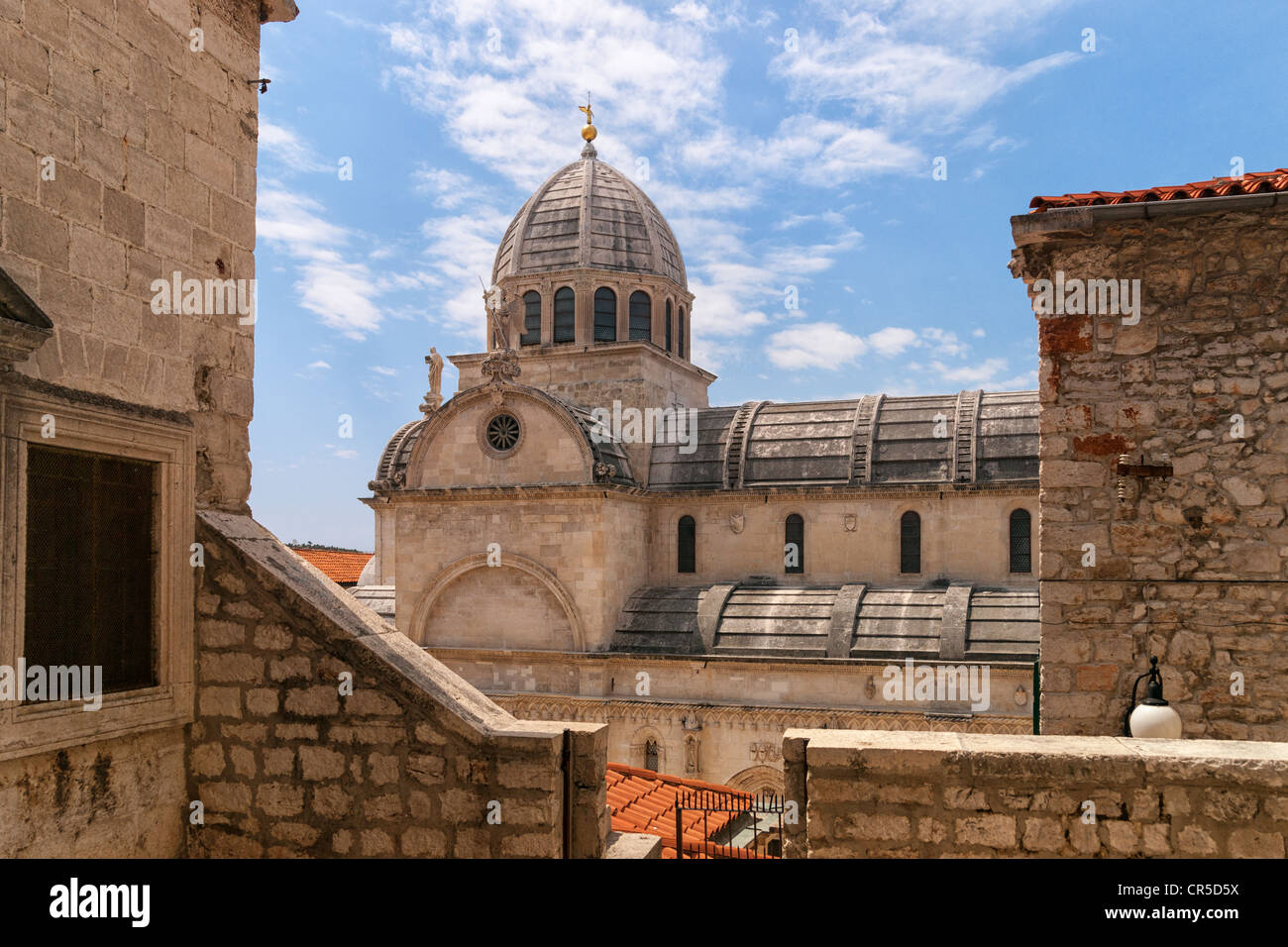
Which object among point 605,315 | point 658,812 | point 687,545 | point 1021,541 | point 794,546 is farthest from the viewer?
point 605,315

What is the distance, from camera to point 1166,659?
21.8 ft

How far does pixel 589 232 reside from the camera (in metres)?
24.8

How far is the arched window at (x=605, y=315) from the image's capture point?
24.5 meters

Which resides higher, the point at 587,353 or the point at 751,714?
the point at 587,353

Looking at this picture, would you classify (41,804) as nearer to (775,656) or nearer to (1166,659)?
(1166,659)

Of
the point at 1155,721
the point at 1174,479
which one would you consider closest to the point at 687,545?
the point at 1174,479

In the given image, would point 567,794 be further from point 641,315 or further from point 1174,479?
point 641,315

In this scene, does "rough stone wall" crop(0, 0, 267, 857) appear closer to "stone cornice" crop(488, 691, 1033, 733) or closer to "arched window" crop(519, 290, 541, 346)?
"stone cornice" crop(488, 691, 1033, 733)

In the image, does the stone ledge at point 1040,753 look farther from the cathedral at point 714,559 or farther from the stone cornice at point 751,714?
the cathedral at point 714,559

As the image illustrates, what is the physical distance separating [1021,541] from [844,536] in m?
3.52

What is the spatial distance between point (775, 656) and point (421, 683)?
14677mm

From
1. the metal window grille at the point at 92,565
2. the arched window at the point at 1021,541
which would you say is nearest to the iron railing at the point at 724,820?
the metal window grille at the point at 92,565

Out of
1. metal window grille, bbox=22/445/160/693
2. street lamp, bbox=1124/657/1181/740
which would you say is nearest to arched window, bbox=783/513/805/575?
street lamp, bbox=1124/657/1181/740

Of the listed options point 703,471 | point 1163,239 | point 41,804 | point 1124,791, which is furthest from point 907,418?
point 41,804
